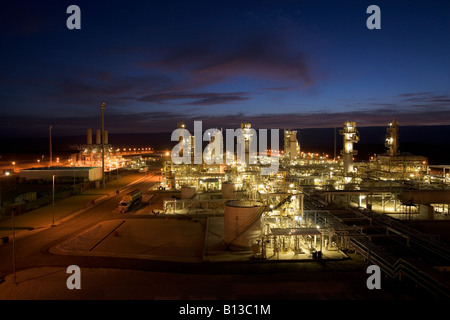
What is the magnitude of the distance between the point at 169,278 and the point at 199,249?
14.4 feet

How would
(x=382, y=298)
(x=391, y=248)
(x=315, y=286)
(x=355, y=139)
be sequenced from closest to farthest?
(x=382, y=298) → (x=315, y=286) → (x=391, y=248) → (x=355, y=139)

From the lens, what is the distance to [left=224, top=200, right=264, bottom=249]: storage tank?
17891mm

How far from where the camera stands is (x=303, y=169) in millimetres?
45344

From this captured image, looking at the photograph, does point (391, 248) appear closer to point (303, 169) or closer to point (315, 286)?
point (315, 286)

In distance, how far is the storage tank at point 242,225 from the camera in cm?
1789

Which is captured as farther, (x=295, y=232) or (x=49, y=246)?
(x=49, y=246)

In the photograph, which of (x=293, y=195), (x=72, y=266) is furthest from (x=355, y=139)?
(x=72, y=266)

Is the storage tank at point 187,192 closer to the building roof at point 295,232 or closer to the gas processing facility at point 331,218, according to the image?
the gas processing facility at point 331,218

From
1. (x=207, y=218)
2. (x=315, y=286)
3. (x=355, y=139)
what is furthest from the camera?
(x=355, y=139)

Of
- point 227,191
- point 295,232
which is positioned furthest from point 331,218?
point 227,191

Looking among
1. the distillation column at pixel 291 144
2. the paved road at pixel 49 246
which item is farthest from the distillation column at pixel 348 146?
the paved road at pixel 49 246

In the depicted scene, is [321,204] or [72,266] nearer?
[72,266]

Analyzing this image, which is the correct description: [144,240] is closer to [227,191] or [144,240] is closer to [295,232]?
[295,232]

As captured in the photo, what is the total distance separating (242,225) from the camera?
18.1 meters
